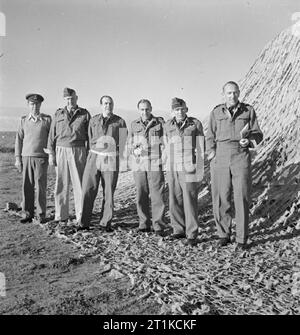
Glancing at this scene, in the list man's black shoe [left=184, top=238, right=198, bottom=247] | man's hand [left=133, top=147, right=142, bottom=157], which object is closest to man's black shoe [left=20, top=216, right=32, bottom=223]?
man's hand [left=133, top=147, right=142, bottom=157]

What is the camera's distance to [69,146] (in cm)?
650

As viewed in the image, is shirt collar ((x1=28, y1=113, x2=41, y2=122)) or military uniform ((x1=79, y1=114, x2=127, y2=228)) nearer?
military uniform ((x1=79, y1=114, x2=127, y2=228))

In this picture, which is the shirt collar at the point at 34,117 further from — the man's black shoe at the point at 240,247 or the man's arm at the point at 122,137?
the man's black shoe at the point at 240,247

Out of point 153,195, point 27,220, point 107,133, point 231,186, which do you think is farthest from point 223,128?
point 27,220

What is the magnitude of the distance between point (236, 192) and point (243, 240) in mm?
586

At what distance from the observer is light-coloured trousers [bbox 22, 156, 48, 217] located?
6.80 meters

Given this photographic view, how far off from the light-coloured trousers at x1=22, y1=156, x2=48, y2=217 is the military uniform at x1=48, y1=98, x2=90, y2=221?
32 cm

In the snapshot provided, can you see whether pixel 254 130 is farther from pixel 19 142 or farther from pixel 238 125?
pixel 19 142

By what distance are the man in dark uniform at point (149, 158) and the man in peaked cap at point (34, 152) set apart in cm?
150

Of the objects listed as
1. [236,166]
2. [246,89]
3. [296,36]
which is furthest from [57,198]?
[296,36]

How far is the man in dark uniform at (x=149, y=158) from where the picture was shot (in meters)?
6.12

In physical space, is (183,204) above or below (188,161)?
below

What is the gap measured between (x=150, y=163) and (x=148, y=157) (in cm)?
9

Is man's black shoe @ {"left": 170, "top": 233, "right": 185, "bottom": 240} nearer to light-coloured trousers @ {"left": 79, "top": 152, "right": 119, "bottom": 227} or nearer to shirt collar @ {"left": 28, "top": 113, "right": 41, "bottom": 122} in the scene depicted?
light-coloured trousers @ {"left": 79, "top": 152, "right": 119, "bottom": 227}
